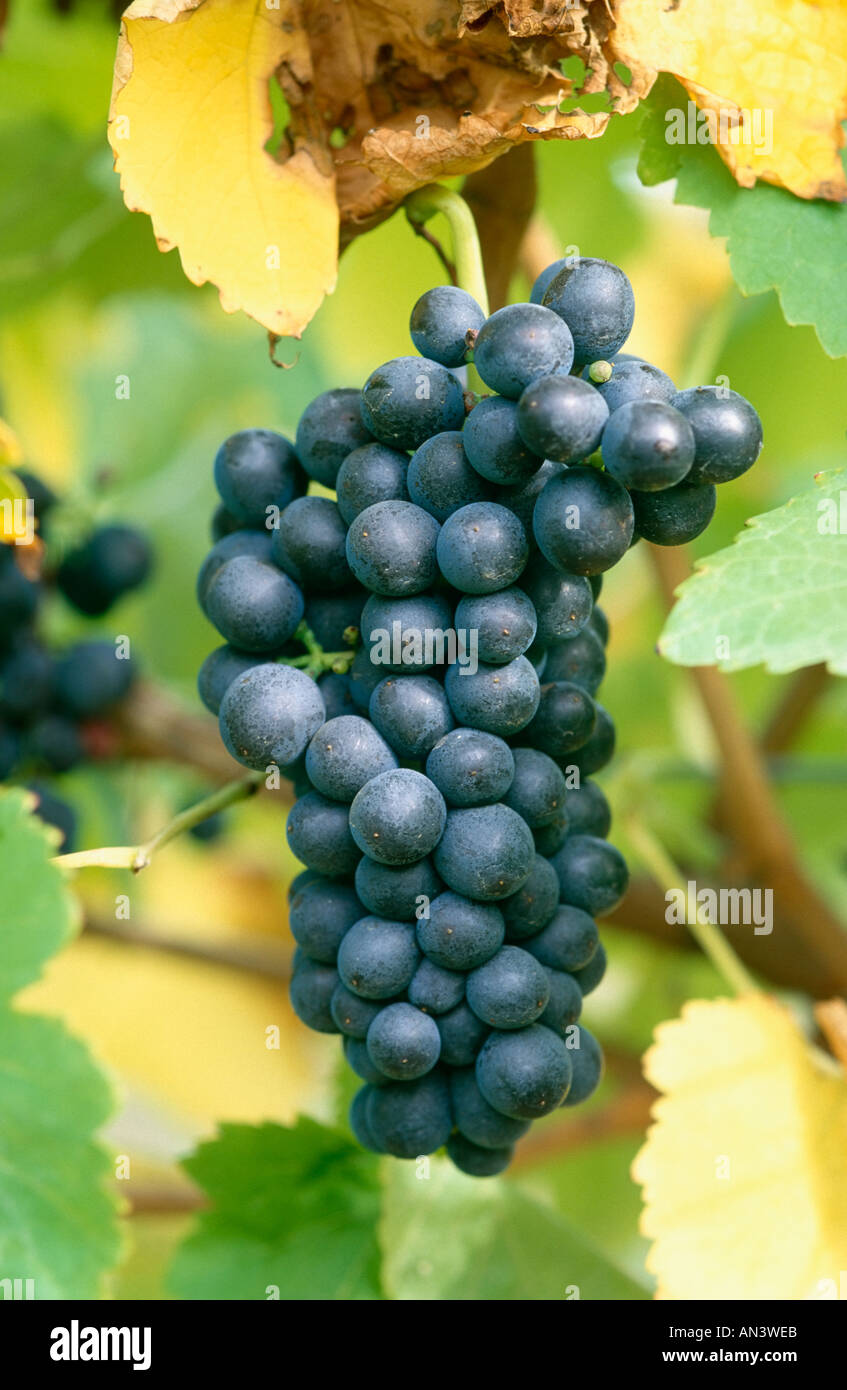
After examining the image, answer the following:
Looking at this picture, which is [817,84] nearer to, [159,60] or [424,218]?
[424,218]

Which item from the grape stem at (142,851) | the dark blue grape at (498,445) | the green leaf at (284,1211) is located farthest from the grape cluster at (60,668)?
the dark blue grape at (498,445)

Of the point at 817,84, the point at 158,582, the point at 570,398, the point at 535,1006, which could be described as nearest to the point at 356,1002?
the point at 535,1006

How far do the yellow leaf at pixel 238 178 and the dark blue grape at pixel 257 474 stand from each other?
0.07m

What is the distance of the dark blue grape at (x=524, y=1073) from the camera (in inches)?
26.7

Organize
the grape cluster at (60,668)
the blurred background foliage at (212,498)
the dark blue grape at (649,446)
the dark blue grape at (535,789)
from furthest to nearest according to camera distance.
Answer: the blurred background foliage at (212,498)
the grape cluster at (60,668)
the dark blue grape at (535,789)
the dark blue grape at (649,446)

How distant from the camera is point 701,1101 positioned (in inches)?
35.0

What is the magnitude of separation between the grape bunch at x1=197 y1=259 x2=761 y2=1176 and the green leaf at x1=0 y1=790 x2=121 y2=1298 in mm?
143

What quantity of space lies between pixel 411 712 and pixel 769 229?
0.39m

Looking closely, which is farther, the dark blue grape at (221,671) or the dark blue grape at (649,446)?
the dark blue grape at (221,671)

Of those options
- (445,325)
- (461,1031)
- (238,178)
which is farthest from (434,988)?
(238,178)

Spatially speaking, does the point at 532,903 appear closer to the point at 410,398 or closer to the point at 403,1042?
the point at 403,1042

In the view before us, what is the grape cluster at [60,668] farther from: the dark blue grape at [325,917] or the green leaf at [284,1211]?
the dark blue grape at [325,917]

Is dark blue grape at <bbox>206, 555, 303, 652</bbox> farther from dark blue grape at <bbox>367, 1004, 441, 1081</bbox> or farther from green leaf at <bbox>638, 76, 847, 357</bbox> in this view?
green leaf at <bbox>638, 76, 847, 357</bbox>

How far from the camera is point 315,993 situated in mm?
740
